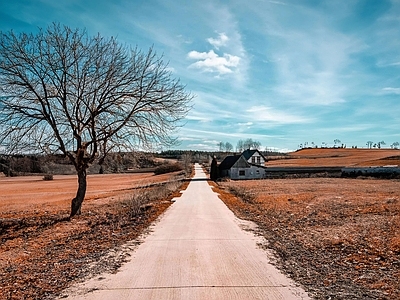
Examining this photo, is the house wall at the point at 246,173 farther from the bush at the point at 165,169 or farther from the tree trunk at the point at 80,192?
the tree trunk at the point at 80,192

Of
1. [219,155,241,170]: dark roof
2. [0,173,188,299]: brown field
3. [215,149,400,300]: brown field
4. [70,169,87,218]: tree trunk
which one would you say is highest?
[219,155,241,170]: dark roof

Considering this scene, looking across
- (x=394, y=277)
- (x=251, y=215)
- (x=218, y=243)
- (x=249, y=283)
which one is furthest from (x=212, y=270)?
(x=251, y=215)

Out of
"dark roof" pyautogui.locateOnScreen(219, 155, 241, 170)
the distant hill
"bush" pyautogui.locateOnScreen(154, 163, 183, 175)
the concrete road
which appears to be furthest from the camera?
the distant hill

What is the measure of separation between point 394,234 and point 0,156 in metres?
14.9

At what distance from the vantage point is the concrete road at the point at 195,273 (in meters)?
5.79

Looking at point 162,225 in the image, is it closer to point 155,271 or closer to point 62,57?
point 155,271

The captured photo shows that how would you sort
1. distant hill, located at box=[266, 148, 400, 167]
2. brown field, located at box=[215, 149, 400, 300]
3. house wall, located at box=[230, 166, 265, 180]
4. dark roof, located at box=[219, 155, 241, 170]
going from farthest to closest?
distant hill, located at box=[266, 148, 400, 167], dark roof, located at box=[219, 155, 241, 170], house wall, located at box=[230, 166, 265, 180], brown field, located at box=[215, 149, 400, 300]

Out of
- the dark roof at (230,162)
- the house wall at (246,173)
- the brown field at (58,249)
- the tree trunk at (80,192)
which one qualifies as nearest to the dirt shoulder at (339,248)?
the brown field at (58,249)

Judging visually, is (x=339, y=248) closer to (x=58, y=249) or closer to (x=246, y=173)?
(x=58, y=249)

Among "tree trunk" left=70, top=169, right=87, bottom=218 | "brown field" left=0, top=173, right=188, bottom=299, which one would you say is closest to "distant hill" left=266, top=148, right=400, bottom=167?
"tree trunk" left=70, top=169, right=87, bottom=218

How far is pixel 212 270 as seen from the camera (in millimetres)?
7195

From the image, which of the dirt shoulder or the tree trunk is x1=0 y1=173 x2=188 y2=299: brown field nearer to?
the tree trunk

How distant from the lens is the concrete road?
5.79 metres

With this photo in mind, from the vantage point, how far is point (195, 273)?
698 cm
